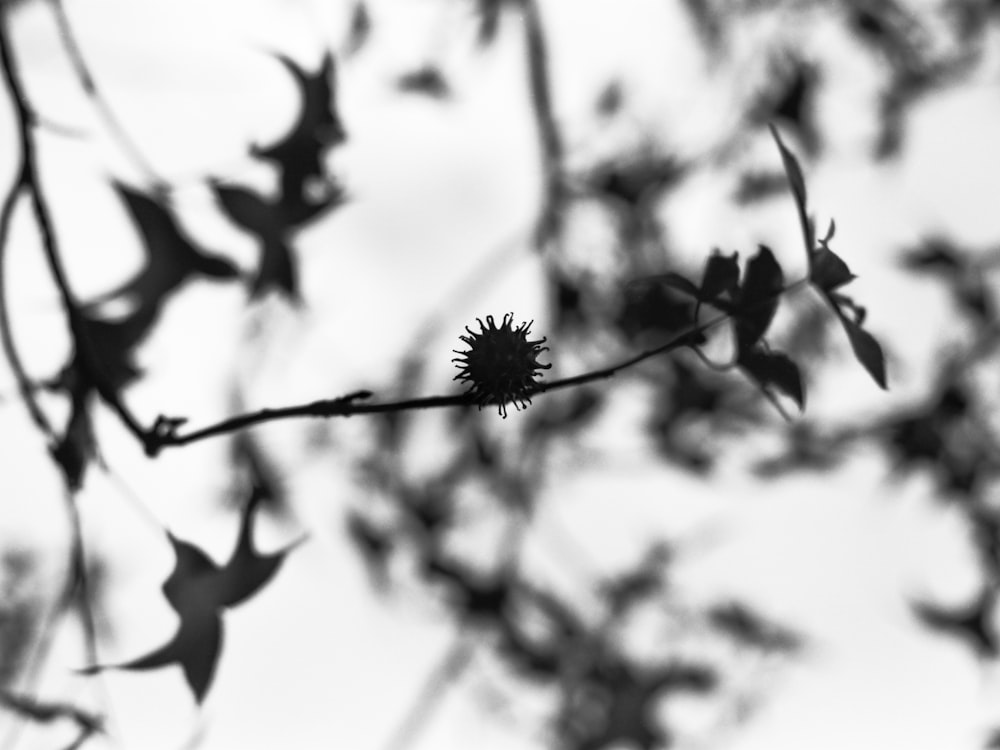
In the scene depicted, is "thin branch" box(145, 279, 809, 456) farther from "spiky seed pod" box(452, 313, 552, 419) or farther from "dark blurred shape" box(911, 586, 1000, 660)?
"dark blurred shape" box(911, 586, 1000, 660)

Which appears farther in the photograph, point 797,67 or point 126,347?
point 797,67

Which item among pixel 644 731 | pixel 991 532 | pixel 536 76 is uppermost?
pixel 536 76

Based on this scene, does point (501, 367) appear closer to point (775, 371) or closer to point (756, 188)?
point (775, 371)

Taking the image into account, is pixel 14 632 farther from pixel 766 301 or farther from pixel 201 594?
pixel 766 301

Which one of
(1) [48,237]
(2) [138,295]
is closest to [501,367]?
(1) [48,237]

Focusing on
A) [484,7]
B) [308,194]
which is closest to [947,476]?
[484,7]
